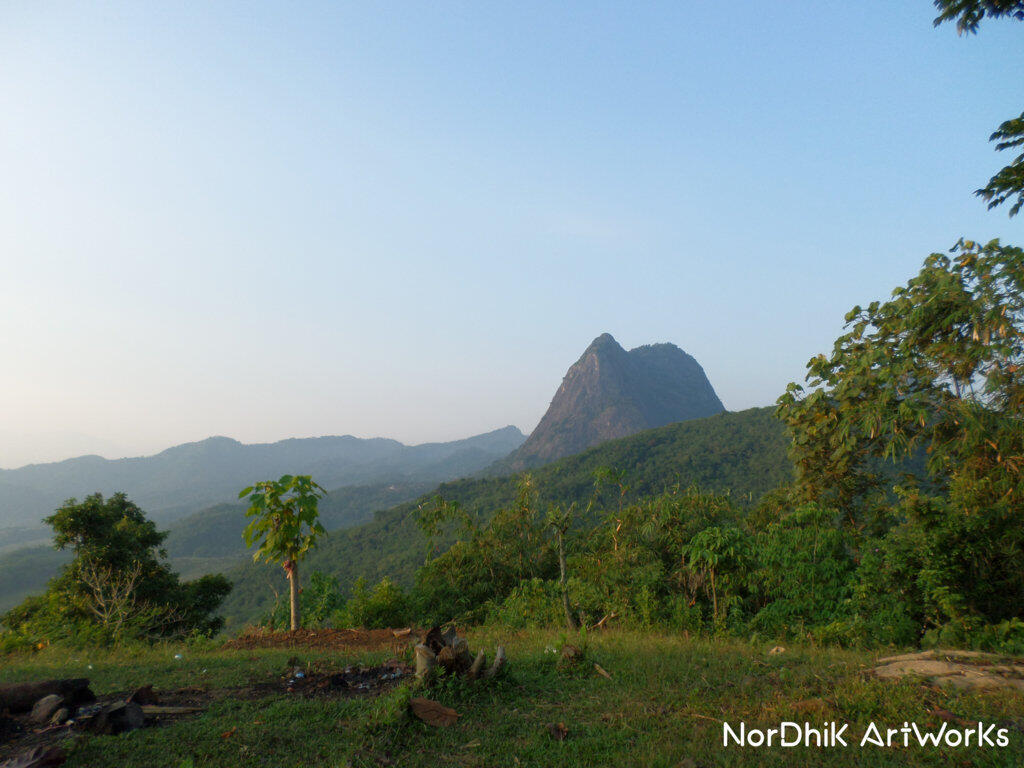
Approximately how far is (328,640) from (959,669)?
7452 mm

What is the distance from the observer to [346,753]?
11.2 feet

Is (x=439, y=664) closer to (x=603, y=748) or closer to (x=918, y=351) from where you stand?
(x=603, y=748)

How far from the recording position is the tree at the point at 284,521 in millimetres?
8547

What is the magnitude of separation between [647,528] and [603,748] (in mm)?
5701

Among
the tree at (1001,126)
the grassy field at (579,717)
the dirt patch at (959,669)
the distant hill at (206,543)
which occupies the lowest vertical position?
the distant hill at (206,543)

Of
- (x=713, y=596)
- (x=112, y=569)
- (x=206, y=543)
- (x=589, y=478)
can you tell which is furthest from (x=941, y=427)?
(x=206, y=543)

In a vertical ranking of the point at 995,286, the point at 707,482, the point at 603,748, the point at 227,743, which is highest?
the point at 995,286

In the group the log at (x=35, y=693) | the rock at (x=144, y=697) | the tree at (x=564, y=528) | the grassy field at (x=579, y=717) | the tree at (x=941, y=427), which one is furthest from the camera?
the tree at (x=564, y=528)

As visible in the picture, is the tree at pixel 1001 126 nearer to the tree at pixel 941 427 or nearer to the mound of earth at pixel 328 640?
the tree at pixel 941 427

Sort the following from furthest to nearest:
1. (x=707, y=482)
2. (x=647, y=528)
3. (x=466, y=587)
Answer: (x=707, y=482), (x=466, y=587), (x=647, y=528)

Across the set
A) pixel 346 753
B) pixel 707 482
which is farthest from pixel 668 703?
pixel 707 482

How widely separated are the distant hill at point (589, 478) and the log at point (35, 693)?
33.2 meters

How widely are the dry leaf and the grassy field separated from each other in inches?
2.8

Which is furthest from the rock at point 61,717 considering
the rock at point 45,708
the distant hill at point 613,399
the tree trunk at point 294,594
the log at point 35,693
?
the distant hill at point 613,399
